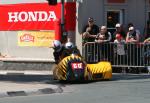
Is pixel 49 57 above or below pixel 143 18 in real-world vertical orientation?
below

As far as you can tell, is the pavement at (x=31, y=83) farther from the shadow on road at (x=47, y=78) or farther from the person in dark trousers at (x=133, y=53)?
the person in dark trousers at (x=133, y=53)

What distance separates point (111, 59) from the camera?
2147 cm

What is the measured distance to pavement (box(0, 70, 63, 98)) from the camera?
15089 mm

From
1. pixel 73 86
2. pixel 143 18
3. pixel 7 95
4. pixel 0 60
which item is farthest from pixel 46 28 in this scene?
pixel 7 95

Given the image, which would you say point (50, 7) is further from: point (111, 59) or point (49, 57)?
point (111, 59)

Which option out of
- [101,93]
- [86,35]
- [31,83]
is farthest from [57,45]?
[86,35]

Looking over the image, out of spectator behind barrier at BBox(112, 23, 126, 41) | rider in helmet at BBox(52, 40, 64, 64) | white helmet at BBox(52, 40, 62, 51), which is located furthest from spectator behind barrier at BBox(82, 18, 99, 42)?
white helmet at BBox(52, 40, 62, 51)

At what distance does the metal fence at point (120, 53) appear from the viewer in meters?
21.0

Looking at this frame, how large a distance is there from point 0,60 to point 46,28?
2490 millimetres

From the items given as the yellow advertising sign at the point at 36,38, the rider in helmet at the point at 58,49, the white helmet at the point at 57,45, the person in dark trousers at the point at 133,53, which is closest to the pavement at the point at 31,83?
the person in dark trousers at the point at 133,53

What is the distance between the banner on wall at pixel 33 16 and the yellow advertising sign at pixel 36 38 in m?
0.22

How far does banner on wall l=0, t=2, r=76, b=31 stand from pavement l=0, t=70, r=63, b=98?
9.35ft

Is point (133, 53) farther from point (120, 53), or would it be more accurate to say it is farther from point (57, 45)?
point (57, 45)

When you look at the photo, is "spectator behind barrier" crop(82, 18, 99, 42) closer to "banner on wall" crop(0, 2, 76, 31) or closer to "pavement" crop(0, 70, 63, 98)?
"banner on wall" crop(0, 2, 76, 31)
